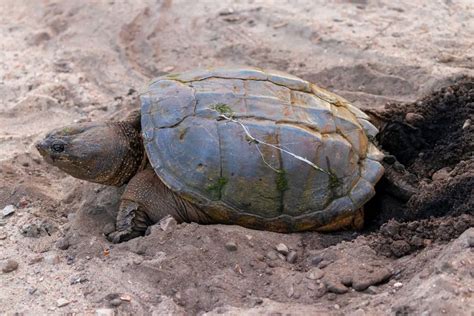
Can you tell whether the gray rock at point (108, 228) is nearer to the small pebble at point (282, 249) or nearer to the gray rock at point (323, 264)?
the small pebble at point (282, 249)

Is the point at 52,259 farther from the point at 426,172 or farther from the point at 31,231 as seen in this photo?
the point at 426,172

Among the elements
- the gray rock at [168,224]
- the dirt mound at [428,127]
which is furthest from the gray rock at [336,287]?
the dirt mound at [428,127]

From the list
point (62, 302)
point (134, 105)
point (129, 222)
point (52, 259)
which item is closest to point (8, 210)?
point (52, 259)

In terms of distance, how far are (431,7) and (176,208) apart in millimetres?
4098

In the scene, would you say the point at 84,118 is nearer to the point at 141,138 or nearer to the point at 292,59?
the point at 141,138

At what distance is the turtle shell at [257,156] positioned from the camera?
3.63 meters

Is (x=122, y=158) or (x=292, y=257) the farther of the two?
(x=122, y=158)

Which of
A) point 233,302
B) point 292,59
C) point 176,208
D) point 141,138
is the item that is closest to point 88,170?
point 141,138

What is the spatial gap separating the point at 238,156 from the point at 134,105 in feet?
6.66

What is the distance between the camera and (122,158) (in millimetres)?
4043

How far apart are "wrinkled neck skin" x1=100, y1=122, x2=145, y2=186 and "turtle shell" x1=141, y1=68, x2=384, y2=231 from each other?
0.32 m

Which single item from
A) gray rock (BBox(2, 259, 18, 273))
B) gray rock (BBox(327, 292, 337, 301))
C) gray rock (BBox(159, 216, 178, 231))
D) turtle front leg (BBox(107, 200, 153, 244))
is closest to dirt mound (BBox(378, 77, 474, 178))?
gray rock (BBox(327, 292, 337, 301))

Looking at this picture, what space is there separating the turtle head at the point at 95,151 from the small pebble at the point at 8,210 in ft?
1.45

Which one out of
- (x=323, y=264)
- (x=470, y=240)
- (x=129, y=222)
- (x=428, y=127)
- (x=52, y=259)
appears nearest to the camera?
(x=470, y=240)
